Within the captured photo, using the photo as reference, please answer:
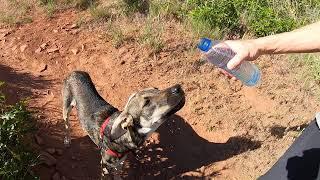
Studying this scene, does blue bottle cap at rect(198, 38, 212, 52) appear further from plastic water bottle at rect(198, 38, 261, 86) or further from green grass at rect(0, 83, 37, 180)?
green grass at rect(0, 83, 37, 180)

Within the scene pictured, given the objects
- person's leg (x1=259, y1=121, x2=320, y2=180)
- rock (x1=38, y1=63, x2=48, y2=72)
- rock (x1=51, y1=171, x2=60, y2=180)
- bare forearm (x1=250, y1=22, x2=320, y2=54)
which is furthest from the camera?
rock (x1=38, y1=63, x2=48, y2=72)

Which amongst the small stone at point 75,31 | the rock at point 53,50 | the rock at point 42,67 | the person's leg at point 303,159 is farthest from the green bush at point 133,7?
the person's leg at point 303,159

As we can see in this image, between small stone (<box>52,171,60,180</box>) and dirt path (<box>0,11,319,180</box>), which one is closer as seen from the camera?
small stone (<box>52,171,60,180</box>)

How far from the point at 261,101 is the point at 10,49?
4015 mm

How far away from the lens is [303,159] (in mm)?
3682

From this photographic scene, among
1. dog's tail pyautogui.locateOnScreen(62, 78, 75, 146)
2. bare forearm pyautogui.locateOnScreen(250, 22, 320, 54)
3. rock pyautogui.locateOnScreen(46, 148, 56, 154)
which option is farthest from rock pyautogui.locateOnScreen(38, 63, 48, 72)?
bare forearm pyautogui.locateOnScreen(250, 22, 320, 54)

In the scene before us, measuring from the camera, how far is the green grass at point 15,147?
4.84 metres

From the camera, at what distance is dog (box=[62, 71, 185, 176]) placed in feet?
16.3

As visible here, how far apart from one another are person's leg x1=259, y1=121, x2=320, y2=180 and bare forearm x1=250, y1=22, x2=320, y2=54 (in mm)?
730

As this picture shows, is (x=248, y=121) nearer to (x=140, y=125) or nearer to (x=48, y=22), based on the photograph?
(x=140, y=125)

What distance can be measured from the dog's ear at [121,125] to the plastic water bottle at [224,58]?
1071 millimetres

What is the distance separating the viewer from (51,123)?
634 centimetres

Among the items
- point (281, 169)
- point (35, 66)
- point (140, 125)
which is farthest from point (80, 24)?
point (281, 169)

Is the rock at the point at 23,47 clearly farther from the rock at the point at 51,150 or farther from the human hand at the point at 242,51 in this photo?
the human hand at the point at 242,51
